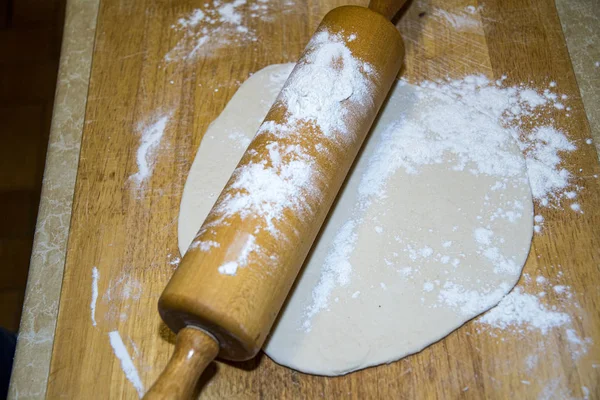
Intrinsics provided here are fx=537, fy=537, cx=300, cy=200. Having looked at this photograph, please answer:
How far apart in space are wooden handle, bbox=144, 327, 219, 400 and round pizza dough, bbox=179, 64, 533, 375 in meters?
0.20

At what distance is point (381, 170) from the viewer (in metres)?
1.32

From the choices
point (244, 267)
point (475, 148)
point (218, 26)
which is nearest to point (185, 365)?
point (244, 267)

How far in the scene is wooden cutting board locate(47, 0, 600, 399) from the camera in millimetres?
1157

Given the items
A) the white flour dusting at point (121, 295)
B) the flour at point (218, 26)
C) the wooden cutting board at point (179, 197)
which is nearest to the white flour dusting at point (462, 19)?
the wooden cutting board at point (179, 197)

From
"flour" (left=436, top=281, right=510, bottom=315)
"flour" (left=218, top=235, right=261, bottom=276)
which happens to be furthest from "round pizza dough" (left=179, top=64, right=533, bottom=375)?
"flour" (left=218, top=235, right=261, bottom=276)

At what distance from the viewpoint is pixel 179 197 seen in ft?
4.46

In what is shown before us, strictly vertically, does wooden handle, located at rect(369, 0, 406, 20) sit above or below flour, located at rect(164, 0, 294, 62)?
above

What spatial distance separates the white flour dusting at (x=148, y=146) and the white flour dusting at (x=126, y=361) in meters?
0.40

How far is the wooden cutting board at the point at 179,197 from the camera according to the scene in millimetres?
1157

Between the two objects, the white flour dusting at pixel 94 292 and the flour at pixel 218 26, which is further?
the flour at pixel 218 26

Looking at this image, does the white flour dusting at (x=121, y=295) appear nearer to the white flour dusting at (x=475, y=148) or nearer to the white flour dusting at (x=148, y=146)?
the white flour dusting at (x=148, y=146)

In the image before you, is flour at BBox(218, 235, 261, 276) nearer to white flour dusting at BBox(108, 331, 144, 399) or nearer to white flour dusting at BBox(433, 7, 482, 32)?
white flour dusting at BBox(108, 331, 144, 399)

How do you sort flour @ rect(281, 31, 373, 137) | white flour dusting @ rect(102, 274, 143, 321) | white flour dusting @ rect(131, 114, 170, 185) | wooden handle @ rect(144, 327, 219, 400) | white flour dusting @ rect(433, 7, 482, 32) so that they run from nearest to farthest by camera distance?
wooden handle @ rect(144, 327, 219, 400), flour @ rect(281, 31, 373, 137), white flour dusting @ rect(102, 274, 143, 321), white flour dusting @ rect(131, 114, 170, 185), white flour dusting @ rect(433, 7, 482, 32)

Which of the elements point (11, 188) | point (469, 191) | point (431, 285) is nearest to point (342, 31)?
point (469, 191)
